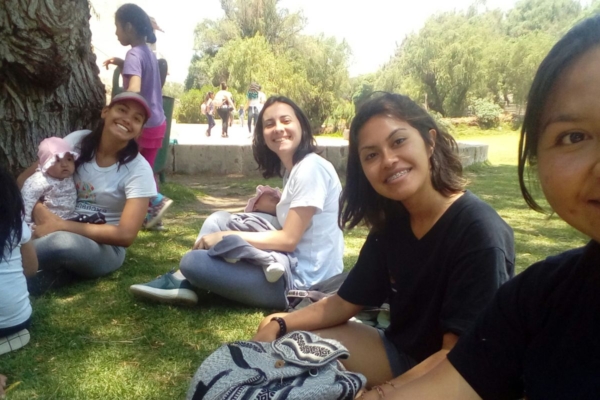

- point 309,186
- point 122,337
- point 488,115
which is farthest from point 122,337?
point 488,115

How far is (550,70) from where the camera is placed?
0.86 metres

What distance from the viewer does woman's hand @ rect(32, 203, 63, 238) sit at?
3062 mm

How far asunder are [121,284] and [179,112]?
24.4 m

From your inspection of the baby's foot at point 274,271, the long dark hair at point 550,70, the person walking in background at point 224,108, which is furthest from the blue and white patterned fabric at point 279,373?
the person walking in background at point 224,108

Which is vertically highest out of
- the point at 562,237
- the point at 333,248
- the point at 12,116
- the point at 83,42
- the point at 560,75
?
the point at 83,42

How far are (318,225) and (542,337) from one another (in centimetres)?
183

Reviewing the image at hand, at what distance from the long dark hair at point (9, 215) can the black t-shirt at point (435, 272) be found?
52.1 inches

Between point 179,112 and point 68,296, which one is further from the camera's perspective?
point 179,112

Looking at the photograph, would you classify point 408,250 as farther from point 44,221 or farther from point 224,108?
point 224,108

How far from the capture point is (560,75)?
0.85 m

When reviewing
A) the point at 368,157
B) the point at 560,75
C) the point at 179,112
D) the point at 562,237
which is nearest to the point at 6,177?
the point at 368,157

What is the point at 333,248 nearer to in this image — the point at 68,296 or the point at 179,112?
the point at 68,296

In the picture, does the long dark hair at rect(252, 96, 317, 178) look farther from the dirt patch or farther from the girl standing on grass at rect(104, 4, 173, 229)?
the dirt patch

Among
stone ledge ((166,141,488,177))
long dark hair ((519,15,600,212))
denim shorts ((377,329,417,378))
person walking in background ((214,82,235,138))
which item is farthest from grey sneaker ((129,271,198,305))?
person walking in background ((214,82,235,138))
